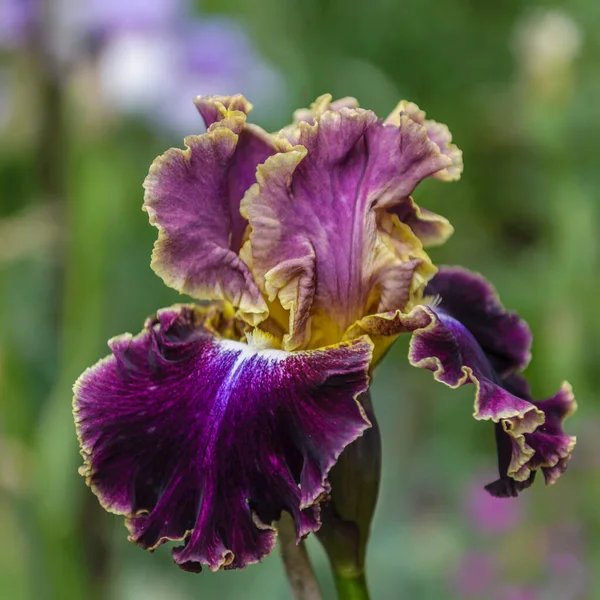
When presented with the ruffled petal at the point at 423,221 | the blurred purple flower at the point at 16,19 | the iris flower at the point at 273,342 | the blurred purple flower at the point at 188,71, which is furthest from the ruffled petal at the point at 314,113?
the blurred purple flower at the point at 188,71

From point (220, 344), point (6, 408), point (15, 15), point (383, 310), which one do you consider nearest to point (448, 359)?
point (383, 310)

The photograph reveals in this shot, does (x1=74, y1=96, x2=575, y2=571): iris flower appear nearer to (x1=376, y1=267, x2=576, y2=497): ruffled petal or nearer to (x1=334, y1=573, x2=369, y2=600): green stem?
(x1=376, y1=267, x2=576, y2=497): ruffled petal

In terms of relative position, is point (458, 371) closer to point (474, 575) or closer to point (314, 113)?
point (314, 113)

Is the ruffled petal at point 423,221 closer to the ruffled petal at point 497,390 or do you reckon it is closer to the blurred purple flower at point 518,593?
the ruffled petal at point 497,390

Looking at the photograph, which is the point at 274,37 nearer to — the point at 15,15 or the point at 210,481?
the point at 15,15

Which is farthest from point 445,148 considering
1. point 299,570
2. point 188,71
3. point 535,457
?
point 188,71
